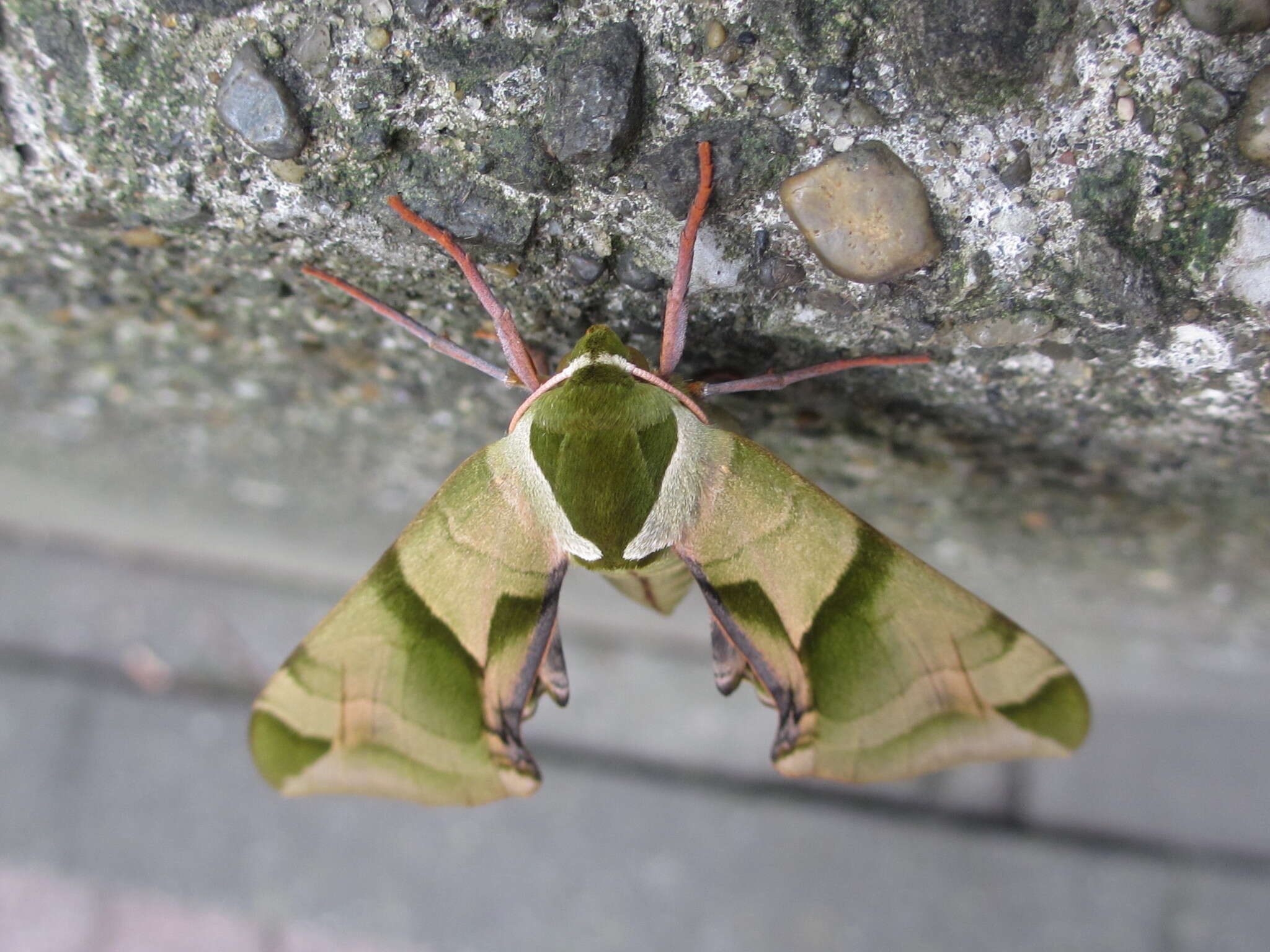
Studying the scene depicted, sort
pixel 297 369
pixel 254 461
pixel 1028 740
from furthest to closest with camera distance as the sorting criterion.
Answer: pixel 254 461 → pixel 297 369 → pixel 1028 740

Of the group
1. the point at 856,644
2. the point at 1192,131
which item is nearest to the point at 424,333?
the point at 856,644

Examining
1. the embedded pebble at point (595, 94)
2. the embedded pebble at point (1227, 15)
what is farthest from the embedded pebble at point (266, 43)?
the embedded pebble at point (1227, 15)

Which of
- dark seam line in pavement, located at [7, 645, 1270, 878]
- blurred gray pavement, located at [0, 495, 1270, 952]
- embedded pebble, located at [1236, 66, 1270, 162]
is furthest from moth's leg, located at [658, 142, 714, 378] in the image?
dark seam line in pavement, located at [7, 645, 1270, 878]

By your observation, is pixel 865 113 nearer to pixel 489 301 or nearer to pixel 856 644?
pixel 489 301

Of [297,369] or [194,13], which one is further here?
[297,369]

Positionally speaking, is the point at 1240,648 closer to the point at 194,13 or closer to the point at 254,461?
the point at 254,461

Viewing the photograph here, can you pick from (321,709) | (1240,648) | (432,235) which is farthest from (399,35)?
(1240,648)
